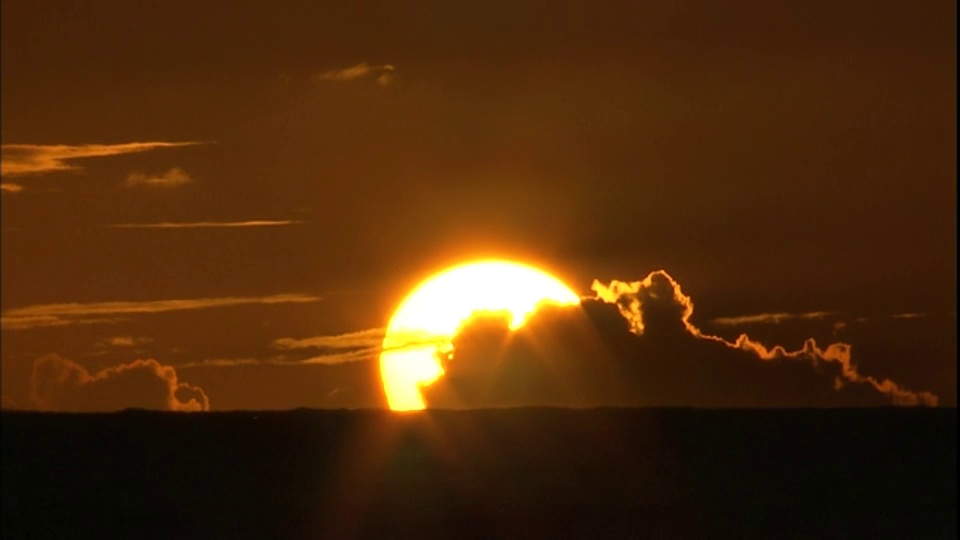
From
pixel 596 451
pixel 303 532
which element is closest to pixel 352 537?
pixel 303 532

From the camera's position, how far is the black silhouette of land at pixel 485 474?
24453 millimetres

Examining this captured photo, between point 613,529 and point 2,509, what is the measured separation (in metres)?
9.15

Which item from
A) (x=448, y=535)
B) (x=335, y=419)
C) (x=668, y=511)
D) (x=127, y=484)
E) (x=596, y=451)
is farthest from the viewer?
(x=335, y=419)

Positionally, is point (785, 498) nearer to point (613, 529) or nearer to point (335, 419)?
point (613, 529)

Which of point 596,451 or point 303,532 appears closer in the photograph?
point 303,532

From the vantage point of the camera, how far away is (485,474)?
28391mm

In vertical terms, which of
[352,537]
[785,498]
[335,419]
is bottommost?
[352,537]

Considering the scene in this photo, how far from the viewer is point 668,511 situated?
24969 mm

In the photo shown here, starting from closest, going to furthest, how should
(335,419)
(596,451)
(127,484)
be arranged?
1. (127,484)
2. (596,451)
3. (335,419)

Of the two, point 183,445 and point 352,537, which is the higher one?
point 183,445

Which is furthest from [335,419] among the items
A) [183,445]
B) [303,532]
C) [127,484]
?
[303,532]

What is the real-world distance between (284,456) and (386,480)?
2.10 metres

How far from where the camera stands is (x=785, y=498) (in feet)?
86.5

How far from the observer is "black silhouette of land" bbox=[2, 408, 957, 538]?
2445 cm
